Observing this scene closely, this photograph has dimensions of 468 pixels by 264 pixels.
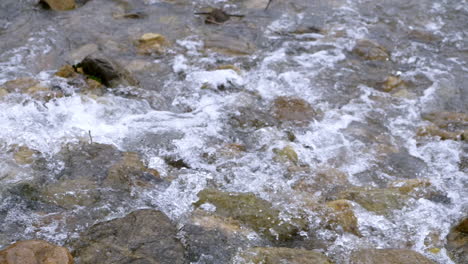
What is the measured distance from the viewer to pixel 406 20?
749 centimetres

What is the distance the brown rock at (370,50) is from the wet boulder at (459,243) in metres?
3.07

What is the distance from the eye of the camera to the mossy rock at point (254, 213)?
3.78 m

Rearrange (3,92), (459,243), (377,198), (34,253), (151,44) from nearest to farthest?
1. (34,253)
2. (459,243)
3. (377,198)
4. (3,92)
5. (151,44)

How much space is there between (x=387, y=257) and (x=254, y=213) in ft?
3.16

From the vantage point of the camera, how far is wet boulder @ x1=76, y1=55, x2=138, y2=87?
218 inches

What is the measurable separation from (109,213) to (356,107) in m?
2.96

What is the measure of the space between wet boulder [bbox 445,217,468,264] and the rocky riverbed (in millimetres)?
14

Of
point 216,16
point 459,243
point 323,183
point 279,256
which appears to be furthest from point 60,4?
point 459,243

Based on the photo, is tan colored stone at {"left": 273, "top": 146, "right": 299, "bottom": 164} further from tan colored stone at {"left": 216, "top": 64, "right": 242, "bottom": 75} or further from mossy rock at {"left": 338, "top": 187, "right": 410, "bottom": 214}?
tan colored stone at {"left": 216, "top": 64, "right": 242, "bottom": 75}

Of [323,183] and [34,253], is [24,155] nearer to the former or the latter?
[34,253]

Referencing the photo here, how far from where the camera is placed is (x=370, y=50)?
21.7 ft

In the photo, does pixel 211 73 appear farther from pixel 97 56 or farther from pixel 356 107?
pixel 356 107

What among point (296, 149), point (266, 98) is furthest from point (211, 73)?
point (296, 149)

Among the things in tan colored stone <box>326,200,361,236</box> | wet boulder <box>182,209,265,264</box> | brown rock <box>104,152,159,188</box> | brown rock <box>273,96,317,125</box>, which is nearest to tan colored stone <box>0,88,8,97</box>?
brown rock <box>104,152,159,188</box>
